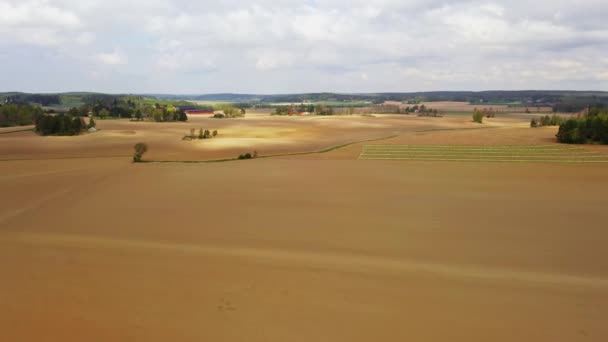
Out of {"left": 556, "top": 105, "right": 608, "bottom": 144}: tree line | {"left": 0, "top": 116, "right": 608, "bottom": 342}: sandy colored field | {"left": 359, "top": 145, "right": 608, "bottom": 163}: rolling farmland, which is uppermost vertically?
{"left": 556, "top": 105, "right": 608, "bottom": 144}: tree line

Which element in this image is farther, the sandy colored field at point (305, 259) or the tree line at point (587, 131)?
the tree line at point (587, 131)

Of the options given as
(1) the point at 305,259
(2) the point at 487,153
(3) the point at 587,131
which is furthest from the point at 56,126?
(3) the point at 587,131

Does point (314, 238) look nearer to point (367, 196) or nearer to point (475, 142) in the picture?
point (367, 196)

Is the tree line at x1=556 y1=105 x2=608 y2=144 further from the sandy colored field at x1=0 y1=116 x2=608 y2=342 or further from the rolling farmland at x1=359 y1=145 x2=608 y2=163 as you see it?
the sandy colored field at x1=0 y1=116 x2=608 y2=342

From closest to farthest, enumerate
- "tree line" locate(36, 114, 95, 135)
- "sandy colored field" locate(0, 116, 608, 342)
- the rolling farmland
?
1. "sandy colored field" locate(0, 116, 608, 342)
2. the rolling farmland
3. "tree line" locate(36, 114, 95, 135)

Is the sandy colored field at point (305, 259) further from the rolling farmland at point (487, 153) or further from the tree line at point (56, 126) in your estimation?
the tree line at point (56, 126)

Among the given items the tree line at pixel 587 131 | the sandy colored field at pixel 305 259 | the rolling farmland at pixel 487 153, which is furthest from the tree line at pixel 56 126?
the tree line at pixel 587 131

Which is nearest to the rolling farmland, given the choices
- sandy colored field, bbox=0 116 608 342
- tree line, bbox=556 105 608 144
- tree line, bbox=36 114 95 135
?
tree line, bbox=556 105 608 144

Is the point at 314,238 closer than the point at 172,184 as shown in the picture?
Yes

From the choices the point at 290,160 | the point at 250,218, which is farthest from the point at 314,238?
the point at 290,160
